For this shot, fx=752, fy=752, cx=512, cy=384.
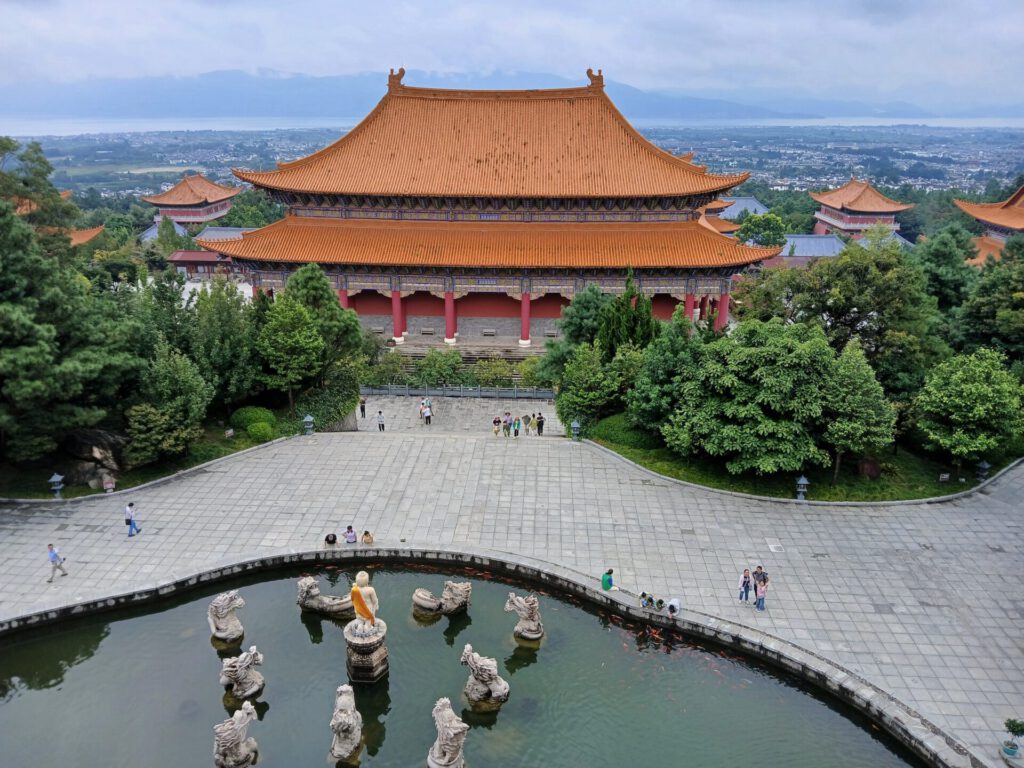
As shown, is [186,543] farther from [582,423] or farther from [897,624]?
[897,624]

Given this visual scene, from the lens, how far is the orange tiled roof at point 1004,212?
1944 inches

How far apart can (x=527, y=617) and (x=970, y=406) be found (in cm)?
1511

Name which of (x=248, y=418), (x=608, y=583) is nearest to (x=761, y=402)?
(x=608, y=583)

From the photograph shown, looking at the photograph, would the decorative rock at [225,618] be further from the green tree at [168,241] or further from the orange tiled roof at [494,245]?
the green tree at [168,241]

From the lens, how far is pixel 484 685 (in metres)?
14.6

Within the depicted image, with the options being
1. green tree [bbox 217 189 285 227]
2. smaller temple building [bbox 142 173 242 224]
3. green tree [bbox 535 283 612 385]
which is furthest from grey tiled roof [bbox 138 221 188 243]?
green tree [bbox 535 283 612 385]

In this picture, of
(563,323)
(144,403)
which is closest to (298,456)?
(144,403)

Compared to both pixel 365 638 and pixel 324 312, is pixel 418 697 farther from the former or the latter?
pixel 324 312

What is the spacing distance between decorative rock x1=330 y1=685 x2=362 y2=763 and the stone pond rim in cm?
568

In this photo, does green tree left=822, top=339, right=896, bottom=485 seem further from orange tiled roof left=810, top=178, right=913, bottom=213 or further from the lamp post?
orange tiled roof left=810, top=178, right=913, bottom=213

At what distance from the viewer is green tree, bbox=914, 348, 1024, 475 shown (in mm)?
21906

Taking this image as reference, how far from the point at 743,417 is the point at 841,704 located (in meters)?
8.47

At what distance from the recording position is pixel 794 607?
17031mm

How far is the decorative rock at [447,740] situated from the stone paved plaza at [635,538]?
601 cm
